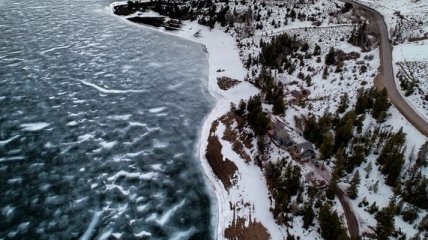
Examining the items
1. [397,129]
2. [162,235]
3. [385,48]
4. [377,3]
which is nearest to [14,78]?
[162,235]

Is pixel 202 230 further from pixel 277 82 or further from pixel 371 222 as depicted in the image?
pixel 277 82

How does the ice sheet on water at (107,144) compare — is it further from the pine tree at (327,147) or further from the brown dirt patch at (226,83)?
the pine tree at (327,147)

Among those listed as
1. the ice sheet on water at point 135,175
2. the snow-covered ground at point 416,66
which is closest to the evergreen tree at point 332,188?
the snow-covered ground at point 416,66

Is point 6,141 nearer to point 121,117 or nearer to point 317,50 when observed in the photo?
point 121,117

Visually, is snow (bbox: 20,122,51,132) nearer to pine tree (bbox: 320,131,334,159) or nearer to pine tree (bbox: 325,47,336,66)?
pine tree (bbox: 320,131,334,159)

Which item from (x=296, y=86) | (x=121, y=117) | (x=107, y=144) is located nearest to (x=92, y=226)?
(x=107, y=144)

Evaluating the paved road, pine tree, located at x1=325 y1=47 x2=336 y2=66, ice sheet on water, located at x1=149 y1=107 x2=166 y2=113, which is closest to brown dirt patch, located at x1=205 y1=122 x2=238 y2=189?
ice sheet on water, located at x1=149 y1=107 x2=166 y2=113
